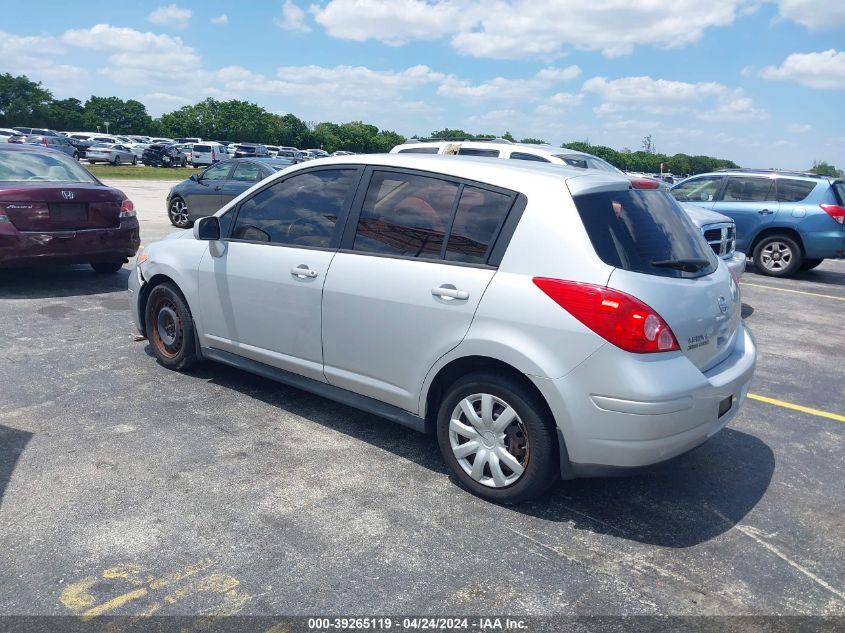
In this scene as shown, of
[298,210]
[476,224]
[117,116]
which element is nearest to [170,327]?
[298,210]

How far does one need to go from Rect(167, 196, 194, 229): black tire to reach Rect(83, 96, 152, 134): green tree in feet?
254

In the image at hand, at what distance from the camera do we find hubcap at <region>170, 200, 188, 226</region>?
15477 mm

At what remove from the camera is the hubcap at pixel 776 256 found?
1223 centimetres

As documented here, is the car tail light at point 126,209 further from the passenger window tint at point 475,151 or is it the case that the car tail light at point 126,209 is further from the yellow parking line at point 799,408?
the yellow parking line at point 799,408

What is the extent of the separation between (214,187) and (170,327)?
10.1 m

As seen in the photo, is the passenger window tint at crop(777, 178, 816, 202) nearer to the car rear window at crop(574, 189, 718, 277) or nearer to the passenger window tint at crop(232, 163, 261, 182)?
the car rear window at crop(574, 189, 718, 277)

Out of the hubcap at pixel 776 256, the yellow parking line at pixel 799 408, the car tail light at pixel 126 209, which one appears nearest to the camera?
the yellow parking line at pixel 799 408

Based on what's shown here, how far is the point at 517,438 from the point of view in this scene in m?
3.74

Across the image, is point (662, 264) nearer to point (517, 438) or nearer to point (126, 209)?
point (517, 438)

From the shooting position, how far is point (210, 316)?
17.5ft

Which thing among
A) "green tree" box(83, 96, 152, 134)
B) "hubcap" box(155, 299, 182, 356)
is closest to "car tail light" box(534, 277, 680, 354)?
"hubcap" box(155, 299, 182, 356)

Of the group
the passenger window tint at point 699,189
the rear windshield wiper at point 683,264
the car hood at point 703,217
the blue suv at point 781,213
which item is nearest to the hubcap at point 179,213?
the passenger window tint at point 699,189

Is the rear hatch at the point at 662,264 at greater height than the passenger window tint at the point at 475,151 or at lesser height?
lesser

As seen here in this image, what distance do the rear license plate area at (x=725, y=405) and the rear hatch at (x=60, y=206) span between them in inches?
286
